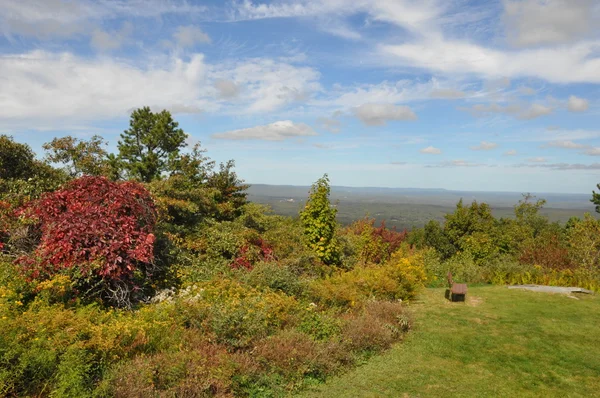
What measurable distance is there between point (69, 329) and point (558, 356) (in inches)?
333

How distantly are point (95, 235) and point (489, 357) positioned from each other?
811 centimetres

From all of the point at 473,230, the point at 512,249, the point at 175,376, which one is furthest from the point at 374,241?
the point at 175,376

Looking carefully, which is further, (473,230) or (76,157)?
(473,230)

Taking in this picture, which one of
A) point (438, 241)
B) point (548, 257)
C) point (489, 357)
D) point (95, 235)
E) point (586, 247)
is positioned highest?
point (95, 235)

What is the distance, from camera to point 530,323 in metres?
8.60

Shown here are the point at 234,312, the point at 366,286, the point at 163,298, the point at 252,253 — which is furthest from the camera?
the point at 252,253

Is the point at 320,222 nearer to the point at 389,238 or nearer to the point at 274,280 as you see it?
the point at 274,280

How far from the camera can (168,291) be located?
8.48 metres

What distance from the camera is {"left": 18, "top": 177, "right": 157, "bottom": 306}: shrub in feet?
22.8

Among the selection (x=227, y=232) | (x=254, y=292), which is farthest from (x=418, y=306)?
(x=227, y=232)

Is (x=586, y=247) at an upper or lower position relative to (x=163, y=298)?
upper

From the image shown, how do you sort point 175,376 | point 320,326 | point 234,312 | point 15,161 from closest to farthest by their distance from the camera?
point 175,376
point 234,312
point 320,326
point 15,161

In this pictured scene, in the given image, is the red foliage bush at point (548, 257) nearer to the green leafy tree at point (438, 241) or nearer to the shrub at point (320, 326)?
the green leafy tree at point (438, 241)

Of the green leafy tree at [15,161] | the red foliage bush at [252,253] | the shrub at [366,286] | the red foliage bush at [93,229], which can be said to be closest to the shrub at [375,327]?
the shrub at [366,286]
